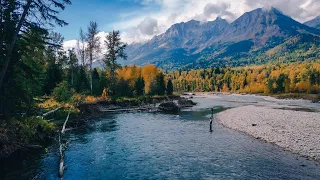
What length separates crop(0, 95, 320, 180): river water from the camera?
752 inches

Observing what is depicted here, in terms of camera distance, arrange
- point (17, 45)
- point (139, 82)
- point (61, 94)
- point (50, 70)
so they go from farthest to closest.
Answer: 1. point (139, 82)
2. point (50, 70)
3. point (61, 94)
4. point (17, 45)

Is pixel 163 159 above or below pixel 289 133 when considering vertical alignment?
below

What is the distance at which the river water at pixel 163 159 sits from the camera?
752 inches

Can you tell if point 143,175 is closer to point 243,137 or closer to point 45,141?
point 45,141

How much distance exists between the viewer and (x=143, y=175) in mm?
19109

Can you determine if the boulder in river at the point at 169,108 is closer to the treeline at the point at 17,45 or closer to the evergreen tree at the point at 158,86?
the evergreen tree at the point at 158,86

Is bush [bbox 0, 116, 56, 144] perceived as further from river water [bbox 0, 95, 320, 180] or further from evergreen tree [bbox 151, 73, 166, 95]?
evergreen tree [bbox 151, 73, 166, 95]

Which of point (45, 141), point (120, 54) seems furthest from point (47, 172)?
point (120, 54)

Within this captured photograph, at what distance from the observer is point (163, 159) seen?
23219mm

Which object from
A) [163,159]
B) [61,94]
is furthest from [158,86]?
[163,159]

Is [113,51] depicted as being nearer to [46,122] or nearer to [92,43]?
[92,43]

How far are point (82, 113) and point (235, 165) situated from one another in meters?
33.3

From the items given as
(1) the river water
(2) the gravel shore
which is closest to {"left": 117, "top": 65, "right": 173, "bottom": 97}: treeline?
(2) the gravel shore

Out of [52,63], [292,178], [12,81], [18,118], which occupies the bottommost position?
[292,178]
